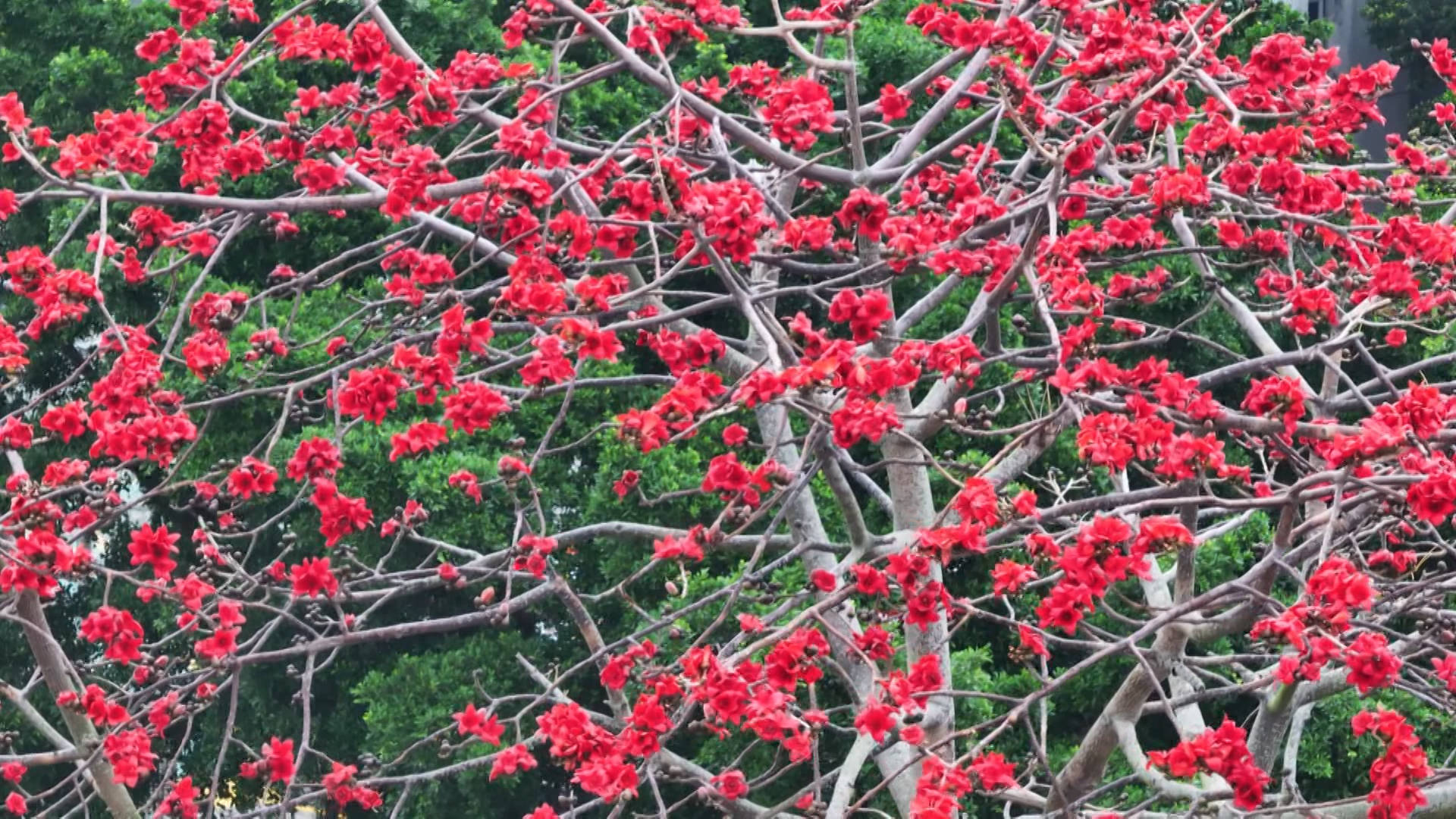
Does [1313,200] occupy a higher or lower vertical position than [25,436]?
higher

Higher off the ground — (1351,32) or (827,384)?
(827,384)

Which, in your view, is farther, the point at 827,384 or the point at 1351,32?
the point at 1351,32

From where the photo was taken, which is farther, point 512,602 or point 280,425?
point 512,602

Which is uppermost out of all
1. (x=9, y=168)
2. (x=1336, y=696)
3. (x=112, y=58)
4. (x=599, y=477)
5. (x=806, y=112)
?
(x=806, y=112)

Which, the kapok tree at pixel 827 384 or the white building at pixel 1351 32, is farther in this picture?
the white building at pixel 1351 32

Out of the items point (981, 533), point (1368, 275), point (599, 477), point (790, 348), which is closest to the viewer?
point (981, 533)

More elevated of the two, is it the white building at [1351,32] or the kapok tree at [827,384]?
the kapok tree at [827,384]

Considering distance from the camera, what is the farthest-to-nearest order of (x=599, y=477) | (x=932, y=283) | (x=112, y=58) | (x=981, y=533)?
(x=112, y=58) < (x=932, y=283) < (x=599, y=477) < (x=981, y=533)

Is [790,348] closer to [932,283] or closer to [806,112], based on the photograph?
[806,112]

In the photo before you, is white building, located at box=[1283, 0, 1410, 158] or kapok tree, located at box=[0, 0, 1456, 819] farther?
white building, located at box=[1283, 0, 1410, 158]

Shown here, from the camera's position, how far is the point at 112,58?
880cm

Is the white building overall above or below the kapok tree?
below

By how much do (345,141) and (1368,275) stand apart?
2.35 meters

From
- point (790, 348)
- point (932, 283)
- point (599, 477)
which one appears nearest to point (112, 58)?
point (599, 477)
